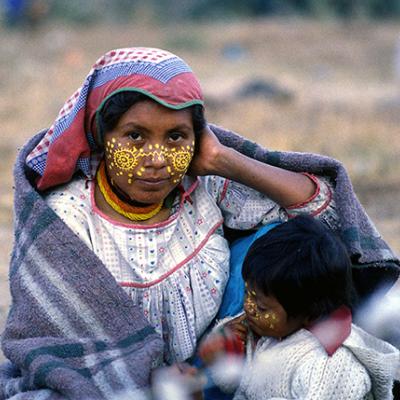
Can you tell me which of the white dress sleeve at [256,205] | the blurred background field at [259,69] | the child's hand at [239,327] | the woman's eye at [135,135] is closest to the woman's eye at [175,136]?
the woman's eye at [135,135]

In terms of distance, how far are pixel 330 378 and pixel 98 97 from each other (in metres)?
1.24

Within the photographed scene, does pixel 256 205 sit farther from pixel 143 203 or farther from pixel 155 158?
pixel 155 158

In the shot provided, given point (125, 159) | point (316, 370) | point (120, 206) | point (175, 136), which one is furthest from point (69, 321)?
point (316, 370)

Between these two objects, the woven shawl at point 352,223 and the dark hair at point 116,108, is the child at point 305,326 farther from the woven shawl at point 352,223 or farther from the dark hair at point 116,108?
the dark hair at point 116,108

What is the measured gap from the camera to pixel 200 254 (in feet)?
11.2

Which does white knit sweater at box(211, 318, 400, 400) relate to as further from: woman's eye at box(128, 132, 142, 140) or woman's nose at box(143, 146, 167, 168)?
woman's eye at box(128, 132, 142, 140)

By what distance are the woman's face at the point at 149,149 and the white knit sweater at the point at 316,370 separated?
2.22 feet

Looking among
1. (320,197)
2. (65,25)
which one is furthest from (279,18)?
(320,197)

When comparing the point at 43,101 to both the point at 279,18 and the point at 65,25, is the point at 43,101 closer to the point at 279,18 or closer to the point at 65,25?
the point at 65,25

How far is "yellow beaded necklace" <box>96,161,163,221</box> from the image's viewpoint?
3.31 meters

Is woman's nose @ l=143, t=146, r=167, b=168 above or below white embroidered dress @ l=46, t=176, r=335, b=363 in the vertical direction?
above

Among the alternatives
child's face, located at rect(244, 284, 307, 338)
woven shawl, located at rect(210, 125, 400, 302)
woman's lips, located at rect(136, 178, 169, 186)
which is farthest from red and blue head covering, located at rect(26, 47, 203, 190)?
child's face, located at rect(244, 284, 307, 338)

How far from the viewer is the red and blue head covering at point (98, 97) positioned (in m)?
3.08

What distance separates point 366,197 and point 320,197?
188 inches
